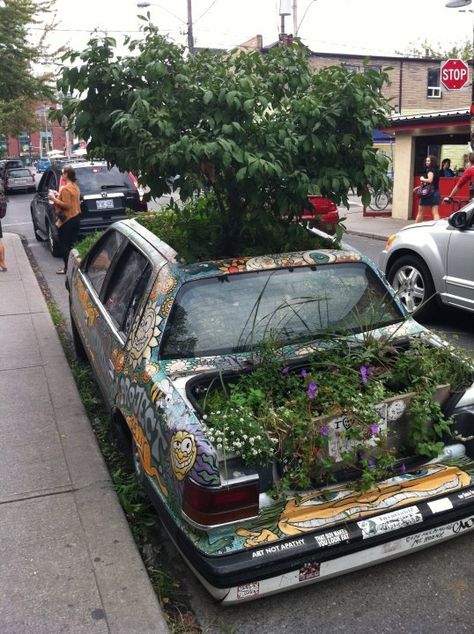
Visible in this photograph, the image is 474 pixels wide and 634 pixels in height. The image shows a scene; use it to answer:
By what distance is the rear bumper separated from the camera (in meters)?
2.52

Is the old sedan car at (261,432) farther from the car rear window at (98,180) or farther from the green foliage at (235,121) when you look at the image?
the car rear window at (98,180)

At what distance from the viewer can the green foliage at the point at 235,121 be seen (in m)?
3.56

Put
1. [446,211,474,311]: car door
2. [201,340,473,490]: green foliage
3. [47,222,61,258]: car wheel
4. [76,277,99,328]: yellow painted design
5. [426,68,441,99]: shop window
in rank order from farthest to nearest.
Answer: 1. [426,68,441,99]: shop window
2. [47,222,61,258]: car wheel
3. [446,211,474,311]: car door
4. [76,277,99,328]: yellow painted design
5. [201,340,473,490]: green foliage

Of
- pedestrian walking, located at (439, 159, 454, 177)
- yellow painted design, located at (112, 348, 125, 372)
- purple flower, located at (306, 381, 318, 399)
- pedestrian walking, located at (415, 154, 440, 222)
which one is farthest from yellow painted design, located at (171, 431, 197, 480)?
pedestrian walking, located at (439, 159, 454, 177)

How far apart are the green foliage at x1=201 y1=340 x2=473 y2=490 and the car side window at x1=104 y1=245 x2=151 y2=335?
3.15 ft

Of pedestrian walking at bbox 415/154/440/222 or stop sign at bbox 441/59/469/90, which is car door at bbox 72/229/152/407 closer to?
stop sign at bbox 441/59/469/90

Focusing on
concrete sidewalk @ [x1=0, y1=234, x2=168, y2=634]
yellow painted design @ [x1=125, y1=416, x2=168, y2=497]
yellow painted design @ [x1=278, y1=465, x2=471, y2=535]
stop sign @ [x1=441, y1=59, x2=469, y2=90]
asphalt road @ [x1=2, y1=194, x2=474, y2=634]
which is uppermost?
stop sign @ [x1=441, y1=59, x2=469, y2=90]

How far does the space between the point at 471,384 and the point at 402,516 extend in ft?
2.79

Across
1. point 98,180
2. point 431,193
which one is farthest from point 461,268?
point 431,193

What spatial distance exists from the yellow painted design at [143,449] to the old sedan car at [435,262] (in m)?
3.62

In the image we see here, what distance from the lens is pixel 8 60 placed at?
24906 mm

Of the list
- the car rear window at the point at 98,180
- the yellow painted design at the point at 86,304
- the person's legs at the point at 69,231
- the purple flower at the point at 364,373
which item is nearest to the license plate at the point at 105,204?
the car rear window at the point at 98,180

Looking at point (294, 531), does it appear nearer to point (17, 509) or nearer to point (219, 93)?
point (17, 509)

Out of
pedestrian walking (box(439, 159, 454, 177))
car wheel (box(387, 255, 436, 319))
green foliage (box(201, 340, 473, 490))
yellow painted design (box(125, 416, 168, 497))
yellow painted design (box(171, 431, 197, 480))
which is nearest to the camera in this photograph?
yellow painted design (box(171, 431, 197, 480))
